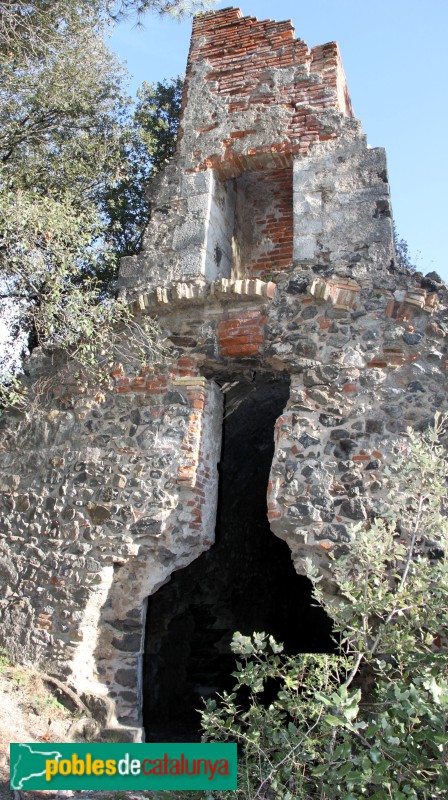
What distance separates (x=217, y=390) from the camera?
558cm

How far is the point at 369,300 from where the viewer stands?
5051mm

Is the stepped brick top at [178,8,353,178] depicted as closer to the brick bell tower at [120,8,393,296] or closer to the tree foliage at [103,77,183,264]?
the brick bell tower at [120,8,393,296]

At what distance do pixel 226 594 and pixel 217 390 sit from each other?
12.0 feet

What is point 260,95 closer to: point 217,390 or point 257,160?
point 257,160

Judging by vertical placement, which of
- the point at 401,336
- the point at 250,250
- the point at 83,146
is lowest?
the point at 401,336

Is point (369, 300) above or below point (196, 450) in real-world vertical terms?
above

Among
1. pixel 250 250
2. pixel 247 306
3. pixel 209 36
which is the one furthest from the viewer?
pixel 250 250

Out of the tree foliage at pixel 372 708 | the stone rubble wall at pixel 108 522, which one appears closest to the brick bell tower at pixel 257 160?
the stone rubble wall at pixel 108 522

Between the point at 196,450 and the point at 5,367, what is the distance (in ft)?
10.1

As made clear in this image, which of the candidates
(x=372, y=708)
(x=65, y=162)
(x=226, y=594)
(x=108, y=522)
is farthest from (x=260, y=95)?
(x=226, y=594)

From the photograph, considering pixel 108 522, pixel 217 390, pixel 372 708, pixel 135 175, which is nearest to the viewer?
pixel 372 708

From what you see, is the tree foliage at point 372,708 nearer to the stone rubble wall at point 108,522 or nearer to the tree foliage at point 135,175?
the stone rubble wall at point 108,522

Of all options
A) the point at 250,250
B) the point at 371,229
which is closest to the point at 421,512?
the point at 371,229

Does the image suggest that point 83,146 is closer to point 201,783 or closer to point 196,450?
point 196,450
